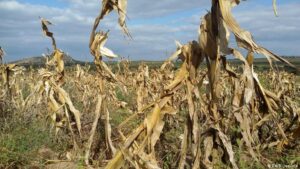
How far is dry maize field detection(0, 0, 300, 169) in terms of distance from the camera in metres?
3.28

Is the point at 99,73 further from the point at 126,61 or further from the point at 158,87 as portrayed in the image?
the point at 126,61

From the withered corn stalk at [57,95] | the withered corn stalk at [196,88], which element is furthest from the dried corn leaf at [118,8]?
the withered corn stalk at [57,95]

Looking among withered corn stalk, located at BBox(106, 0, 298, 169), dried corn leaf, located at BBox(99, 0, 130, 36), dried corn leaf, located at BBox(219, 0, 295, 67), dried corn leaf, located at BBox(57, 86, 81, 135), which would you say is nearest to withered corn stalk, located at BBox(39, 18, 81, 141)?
dried corn leaf, located at BBox(57, 86, 81, 135)

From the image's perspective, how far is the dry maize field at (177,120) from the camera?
3.28 m

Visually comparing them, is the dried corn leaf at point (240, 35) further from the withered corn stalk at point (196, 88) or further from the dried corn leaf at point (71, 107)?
the dried corn leaf at point (71, 107)

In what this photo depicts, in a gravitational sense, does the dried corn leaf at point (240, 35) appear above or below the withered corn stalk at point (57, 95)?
above

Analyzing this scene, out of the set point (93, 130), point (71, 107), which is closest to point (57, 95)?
point (71, 107)

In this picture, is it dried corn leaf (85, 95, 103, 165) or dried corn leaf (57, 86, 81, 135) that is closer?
dried corn leaf (85, 95, 103, 165)

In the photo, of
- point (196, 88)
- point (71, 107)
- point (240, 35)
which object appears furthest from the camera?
point (71, 107)

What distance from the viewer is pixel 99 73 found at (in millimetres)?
5016

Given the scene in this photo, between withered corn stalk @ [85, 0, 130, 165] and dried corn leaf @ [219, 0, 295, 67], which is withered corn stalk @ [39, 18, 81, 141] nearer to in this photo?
withered corn stalk @ [85, 0, 130, 165]

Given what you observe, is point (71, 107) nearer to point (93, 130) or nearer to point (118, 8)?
point (93, 130)

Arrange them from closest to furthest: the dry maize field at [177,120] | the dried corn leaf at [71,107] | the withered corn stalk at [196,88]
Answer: the withered corn stalk at [196,88] < the dry maize field at [177,120] < the dried corn leaf at [71,107]

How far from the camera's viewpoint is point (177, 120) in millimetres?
6828
